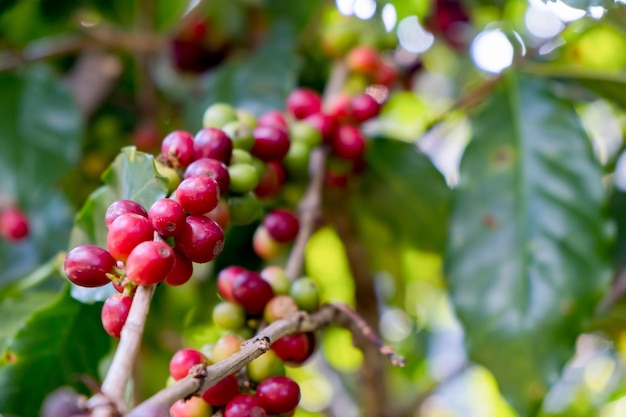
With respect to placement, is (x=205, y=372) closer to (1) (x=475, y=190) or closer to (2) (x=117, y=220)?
(2) (x=117, y=220)

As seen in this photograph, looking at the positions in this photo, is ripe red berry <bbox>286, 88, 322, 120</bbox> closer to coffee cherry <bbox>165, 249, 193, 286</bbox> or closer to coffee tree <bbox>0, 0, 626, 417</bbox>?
coffee tree <bbox>0, 0, 626, 417</bbox>

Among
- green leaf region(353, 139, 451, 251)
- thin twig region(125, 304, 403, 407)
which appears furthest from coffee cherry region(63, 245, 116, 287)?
green leaf region(353, 139, 451, 251)

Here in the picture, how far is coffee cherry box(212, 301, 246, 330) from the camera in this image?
0.59m

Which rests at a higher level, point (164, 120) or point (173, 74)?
point (173, 74)

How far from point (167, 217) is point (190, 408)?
0.13 metres

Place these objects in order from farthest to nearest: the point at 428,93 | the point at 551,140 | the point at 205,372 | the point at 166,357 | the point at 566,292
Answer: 1. the point at 428,93
2. the point at 166,357
3. the point at 551,140
4. the point at 566,292
5. the point at 205,372

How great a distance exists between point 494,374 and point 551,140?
1.02ft

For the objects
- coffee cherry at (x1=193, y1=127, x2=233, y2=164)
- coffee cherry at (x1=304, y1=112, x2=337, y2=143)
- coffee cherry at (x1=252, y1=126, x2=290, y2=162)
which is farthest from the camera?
coffee cherry at (x1=304, y1=112, x2=337, y2=143)

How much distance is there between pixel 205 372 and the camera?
0.38m

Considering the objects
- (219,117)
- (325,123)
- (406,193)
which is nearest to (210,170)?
(219,117)

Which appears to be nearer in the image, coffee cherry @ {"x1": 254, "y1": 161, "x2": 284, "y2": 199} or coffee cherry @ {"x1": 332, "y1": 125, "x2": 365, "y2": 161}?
coffee cherry @ {"x1": 254, "y1": 161, "x2": 284, "y2": 199}

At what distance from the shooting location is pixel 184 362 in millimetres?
478

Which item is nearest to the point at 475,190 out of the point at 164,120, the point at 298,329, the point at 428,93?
the point at 298,329

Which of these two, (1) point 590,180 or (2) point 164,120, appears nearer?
(1) point 590,180
